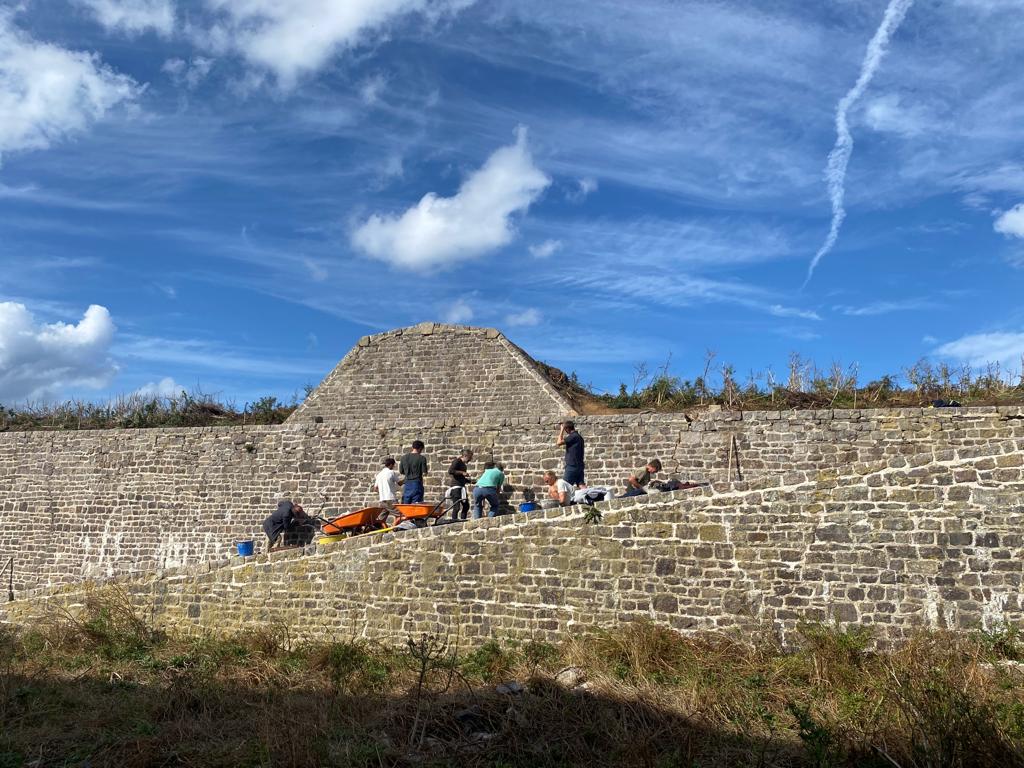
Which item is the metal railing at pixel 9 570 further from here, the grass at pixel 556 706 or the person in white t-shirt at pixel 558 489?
the person in white t-shirt at pixel 558 489

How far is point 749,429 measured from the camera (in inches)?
530

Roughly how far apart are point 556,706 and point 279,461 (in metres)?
10.3

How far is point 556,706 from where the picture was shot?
712cm

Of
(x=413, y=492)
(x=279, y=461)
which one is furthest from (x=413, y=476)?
(x=279, y=461)

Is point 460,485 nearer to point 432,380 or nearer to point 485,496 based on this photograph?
point 485,496

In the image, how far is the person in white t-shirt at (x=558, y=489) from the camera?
1212cm

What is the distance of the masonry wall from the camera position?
1297cm

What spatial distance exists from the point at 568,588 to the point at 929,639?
12.3ft

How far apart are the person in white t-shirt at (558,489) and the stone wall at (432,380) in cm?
341

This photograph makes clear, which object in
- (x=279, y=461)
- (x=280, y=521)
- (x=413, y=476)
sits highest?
(x=279, y=461)

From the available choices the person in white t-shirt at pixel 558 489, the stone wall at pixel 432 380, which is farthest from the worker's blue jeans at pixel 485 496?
the stone wall at pixel 432 380

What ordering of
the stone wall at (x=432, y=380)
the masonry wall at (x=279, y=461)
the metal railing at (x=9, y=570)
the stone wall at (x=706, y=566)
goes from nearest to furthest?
1. the stone wall at (x=706, y=566)
2. the masonry wall at (x=279, y=461)
3. the metal railing at (x=9, y=570)
4. the stone wall at (x=432, y=380)

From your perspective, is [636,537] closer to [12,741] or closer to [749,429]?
[749,429]

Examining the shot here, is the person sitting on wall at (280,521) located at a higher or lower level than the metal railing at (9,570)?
higher
